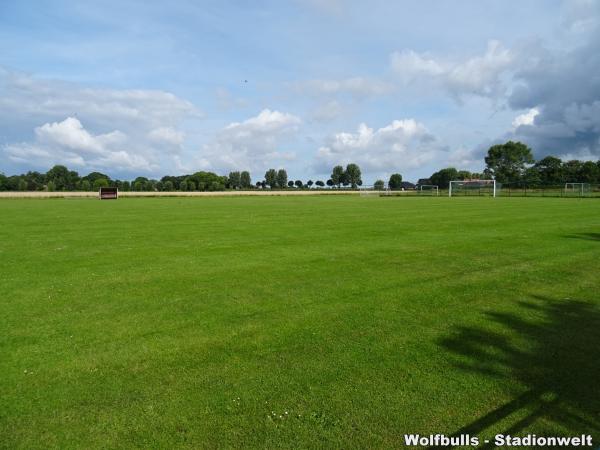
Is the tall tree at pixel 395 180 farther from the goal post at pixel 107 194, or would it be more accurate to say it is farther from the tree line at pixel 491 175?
the goal post at pixel 107 194

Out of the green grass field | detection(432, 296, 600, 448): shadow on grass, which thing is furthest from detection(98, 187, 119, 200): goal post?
detection(432, 296, 600, 448): shadow on grass

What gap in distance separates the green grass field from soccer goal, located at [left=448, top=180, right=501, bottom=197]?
77.5 metres

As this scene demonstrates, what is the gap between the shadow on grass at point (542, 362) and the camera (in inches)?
161

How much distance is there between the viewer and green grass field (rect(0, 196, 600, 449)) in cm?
401

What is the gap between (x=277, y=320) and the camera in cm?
689

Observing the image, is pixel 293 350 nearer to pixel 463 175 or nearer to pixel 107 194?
pixel 107 194

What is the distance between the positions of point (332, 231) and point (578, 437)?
15.2m

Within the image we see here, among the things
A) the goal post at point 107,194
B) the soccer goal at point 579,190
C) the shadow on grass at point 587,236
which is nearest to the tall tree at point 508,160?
the soccer goal at point 579,190

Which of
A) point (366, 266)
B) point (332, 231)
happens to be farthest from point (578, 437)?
point (332, 231)

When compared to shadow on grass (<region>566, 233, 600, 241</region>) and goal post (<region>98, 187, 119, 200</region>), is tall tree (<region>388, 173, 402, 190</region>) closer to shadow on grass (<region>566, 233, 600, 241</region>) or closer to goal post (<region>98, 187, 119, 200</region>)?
goal post (<region>98, 187, 119, 200</region>)

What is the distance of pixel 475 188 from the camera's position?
304ft

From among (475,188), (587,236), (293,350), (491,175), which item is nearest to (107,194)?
(587,236)

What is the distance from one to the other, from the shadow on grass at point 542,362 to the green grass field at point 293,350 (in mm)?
26

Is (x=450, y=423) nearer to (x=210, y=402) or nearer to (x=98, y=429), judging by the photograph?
(x=210, y=402)
